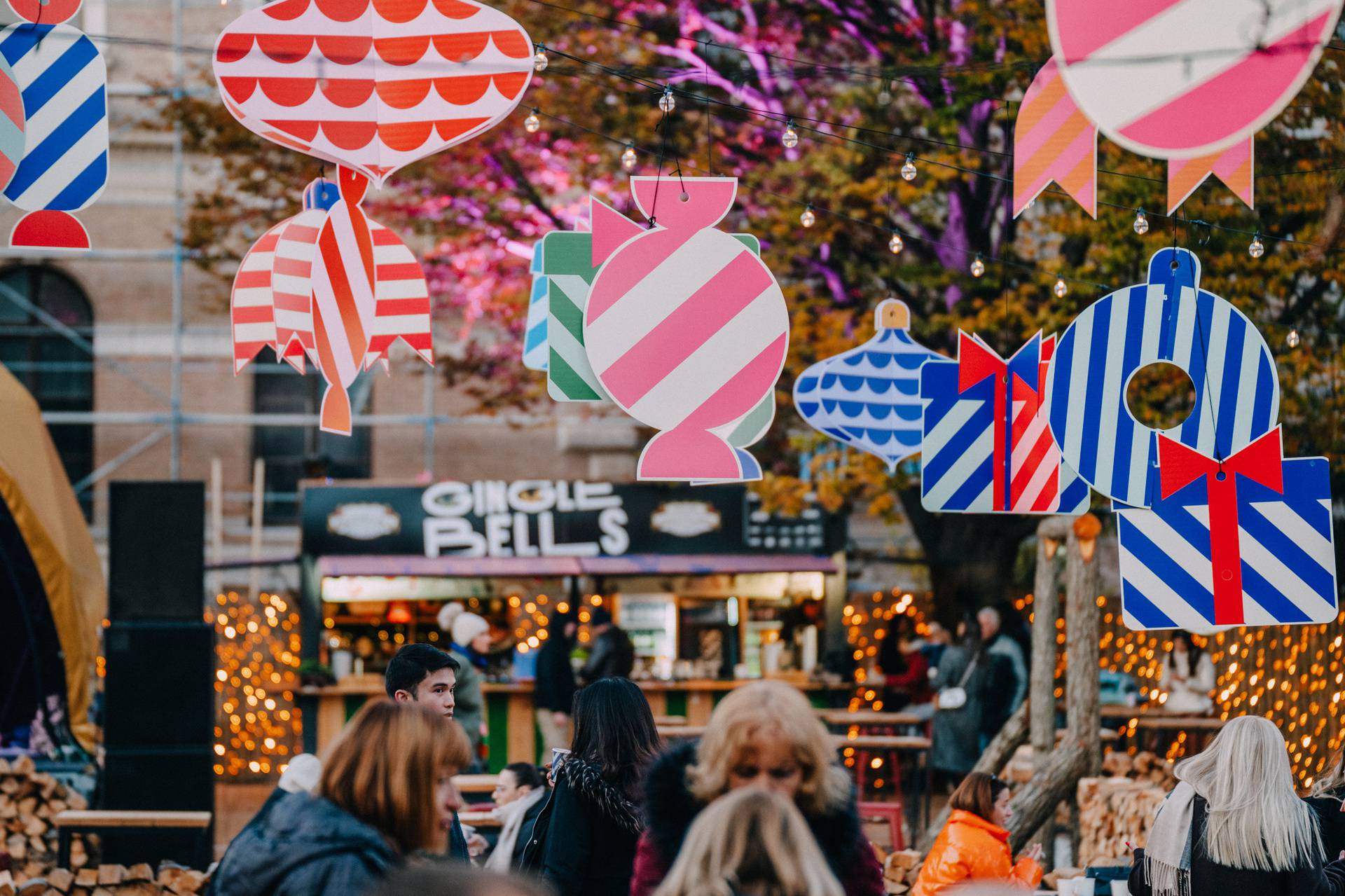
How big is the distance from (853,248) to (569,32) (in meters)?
3.91

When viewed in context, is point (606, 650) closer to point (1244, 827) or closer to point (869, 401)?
point (869, 401)

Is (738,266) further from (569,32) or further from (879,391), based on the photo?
(569,32)

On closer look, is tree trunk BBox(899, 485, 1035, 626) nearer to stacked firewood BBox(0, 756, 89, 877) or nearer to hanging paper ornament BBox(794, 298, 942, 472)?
hanging paper ornament BBox(794, 298, 942, 472)

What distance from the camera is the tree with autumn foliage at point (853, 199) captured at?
445 inches

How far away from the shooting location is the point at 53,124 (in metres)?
5.10

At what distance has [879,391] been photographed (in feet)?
26.7

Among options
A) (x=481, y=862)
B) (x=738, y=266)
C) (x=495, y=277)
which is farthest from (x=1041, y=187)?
(x=495, y=277)

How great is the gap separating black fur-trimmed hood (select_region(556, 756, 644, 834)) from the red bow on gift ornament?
6.99 ft

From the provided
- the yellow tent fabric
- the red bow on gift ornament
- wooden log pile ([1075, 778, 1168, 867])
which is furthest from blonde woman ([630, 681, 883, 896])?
the yellow tent fabric

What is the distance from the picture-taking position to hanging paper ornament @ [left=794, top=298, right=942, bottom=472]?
8.10 meters

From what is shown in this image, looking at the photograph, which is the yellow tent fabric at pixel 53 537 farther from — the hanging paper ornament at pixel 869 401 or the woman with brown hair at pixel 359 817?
the woman with brown hair at pixel 359 817

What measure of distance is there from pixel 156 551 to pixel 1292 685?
762 cm

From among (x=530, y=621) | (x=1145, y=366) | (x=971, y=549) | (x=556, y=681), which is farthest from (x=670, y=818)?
(x=530, y=621)

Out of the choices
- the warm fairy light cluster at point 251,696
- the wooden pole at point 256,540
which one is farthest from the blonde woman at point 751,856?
the warm fairy light cluster at point 251,696
